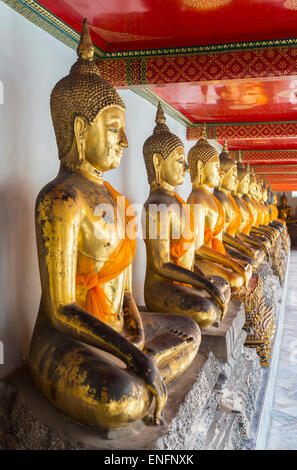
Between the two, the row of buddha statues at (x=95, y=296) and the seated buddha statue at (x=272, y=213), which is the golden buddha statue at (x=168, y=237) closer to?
the row of buddha statues at (x=95, y=296)

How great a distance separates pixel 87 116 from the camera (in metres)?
Answer: 2.15

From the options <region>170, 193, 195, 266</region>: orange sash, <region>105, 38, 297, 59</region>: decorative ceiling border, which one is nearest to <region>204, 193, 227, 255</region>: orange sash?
<region>170, 193, 195, 266</region>: orange sash

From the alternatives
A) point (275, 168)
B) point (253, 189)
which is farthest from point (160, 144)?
Result: point (275, 168)

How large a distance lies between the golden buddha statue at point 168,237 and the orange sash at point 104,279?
787 mm

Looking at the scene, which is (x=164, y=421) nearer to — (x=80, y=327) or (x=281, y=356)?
(x=80, y=327)

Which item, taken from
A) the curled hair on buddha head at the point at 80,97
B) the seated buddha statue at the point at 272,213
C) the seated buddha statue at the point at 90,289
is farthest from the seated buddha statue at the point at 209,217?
the seated buddha statue at the point at 272,213

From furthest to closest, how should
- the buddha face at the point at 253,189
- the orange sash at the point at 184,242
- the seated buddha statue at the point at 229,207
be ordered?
1. the buddha face at the point at 253,189
2. the seated buddha statue at the point at 229,207
3. the orange sash at the point at 184,242

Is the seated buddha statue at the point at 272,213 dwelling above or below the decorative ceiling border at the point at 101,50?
below

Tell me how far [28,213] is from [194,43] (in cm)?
144

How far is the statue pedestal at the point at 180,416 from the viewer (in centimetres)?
180

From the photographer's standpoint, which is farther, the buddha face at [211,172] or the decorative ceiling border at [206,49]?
the buddha face at [211,172]

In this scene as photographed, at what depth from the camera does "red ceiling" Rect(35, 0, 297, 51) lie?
250 centimetres

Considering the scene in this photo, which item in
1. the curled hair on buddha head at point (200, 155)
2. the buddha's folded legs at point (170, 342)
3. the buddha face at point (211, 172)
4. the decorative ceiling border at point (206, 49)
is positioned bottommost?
the buddha's folded legs at point (170, 342)

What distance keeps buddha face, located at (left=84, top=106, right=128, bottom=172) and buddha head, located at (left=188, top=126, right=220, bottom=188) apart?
188cm
